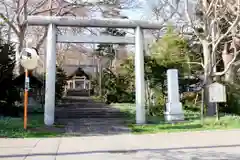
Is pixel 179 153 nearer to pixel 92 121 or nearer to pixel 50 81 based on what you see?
pixel 92 121

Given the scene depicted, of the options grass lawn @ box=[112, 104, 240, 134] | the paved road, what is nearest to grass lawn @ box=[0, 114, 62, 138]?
the paved road

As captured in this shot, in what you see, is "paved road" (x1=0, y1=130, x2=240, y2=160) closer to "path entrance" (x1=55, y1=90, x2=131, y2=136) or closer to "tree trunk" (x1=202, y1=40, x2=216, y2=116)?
"path entrance" (x1=55, y1=90, x2=131, y2=136)

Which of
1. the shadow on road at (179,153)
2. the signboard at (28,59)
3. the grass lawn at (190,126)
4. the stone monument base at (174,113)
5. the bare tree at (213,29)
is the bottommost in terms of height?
the shadow on road at (179,153)

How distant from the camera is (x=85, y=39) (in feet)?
49.6

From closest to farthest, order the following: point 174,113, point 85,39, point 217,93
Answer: point 217,93 < point 85,39 < point 174,113

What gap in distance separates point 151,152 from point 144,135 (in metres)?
3.31

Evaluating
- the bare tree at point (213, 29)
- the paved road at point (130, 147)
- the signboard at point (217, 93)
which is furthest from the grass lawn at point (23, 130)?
the bare tree at point (213, 29)

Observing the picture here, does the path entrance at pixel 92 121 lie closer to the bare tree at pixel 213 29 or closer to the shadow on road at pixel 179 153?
the shadow on road at pixel 179 153

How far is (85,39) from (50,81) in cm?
269

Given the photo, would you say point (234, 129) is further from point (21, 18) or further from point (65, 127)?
point (21, 18)

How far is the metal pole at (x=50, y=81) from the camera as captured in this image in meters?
14.5

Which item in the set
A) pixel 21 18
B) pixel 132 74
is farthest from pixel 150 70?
pixel 21 18

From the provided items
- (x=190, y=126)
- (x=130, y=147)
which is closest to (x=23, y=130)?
(x=130, y=147)

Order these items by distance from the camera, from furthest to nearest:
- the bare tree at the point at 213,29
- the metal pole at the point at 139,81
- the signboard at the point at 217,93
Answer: the bare tree at the point at 213,29, the metal pole at the point at 139,81, the signboard at the point at 217,93
